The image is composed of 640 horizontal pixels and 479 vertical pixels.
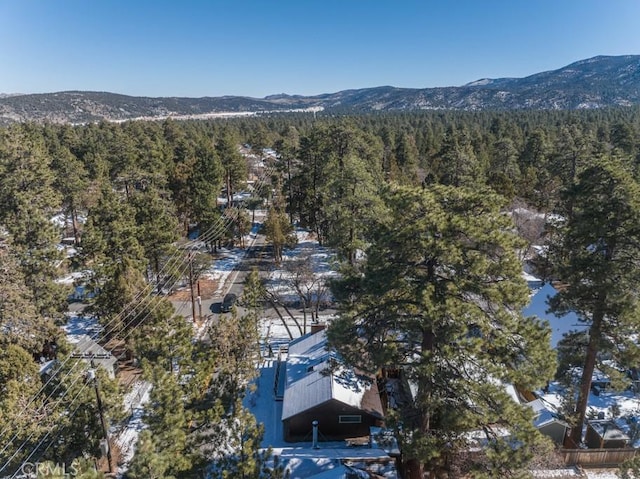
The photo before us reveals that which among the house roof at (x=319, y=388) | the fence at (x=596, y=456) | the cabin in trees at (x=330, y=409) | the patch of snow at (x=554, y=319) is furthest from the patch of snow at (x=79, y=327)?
the patch of snow at (x=554, y=319)

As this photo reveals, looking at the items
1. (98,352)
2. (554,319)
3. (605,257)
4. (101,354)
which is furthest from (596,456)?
(98,352)

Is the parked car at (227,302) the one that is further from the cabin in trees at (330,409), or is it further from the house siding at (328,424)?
the house siding at (328,424)

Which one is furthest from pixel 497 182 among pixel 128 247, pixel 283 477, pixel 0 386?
pixel 0 386

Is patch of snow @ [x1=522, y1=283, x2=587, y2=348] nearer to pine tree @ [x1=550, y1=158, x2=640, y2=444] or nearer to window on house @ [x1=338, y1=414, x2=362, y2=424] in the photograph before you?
pine tree @ [x1=550, y1=158, x2=640, y2=444]

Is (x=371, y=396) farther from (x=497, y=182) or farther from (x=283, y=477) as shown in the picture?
(x=497, y=182)

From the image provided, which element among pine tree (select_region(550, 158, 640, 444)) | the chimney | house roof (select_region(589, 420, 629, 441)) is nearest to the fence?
house roof (select_region(589, 420, 629, 441))
